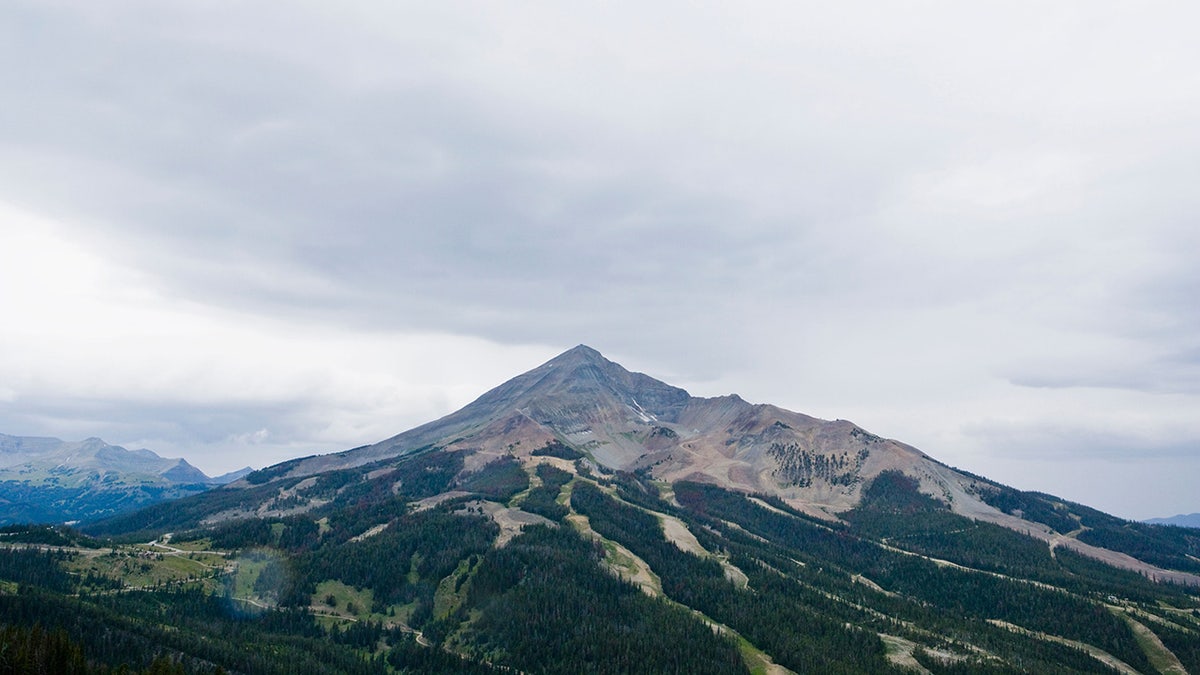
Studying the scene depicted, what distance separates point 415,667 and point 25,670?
101 meters

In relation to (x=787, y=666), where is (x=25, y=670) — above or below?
above

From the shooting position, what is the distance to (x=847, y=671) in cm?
18625

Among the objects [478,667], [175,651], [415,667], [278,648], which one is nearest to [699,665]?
[478,667]

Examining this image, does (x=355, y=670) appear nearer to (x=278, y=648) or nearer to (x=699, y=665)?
(x=278, y=648)

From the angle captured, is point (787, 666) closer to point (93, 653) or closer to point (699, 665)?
point (699, 665)

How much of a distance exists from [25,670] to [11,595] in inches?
2918

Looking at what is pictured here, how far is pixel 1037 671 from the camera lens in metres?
198

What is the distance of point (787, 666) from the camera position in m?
196

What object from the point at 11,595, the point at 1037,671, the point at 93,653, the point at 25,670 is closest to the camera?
the point at 25,670

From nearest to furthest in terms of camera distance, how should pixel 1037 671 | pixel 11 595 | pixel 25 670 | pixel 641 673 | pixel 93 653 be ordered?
1. pixel 25 670
2. pixel 93 653
3. pixel 11 595
4. pixel 641 673
5. pixel 1037 671

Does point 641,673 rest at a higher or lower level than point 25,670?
lower

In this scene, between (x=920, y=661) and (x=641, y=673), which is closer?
(x=641, y=673)

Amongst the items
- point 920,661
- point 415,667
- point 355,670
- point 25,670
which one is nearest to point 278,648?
point 355,670

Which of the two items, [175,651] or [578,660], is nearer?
[175,651]
